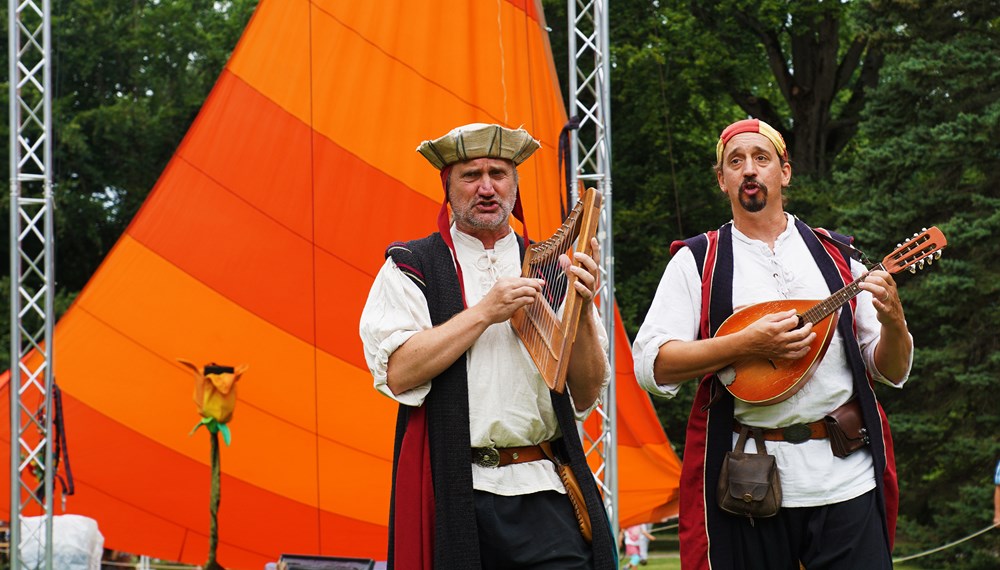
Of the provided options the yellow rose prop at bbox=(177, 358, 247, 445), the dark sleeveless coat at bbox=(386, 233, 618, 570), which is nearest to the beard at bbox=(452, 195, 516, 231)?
the dark sleeveless coat at bbox=(386, 233, 618, 570)

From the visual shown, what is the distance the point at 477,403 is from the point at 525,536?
0.96 feet

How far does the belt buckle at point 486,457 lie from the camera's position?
274cm

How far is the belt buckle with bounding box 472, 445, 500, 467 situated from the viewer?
108 inches

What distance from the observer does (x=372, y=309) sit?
284cm

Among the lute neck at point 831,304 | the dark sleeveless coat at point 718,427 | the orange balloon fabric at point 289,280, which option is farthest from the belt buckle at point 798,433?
the orange balloon fabric at point 289,280

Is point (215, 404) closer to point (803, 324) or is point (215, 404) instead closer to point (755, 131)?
point (755, 131)

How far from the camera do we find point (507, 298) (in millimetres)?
2639

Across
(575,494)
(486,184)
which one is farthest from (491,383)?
(486,184)

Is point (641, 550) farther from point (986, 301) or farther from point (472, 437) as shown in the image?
point (472, 437)

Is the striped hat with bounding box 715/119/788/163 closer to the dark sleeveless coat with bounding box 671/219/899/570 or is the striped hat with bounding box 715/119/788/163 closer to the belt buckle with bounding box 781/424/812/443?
the dark sleeveless coat with bounding box 671/219/899/570

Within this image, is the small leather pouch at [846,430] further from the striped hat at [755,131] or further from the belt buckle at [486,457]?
the belt buckle at [486,457]

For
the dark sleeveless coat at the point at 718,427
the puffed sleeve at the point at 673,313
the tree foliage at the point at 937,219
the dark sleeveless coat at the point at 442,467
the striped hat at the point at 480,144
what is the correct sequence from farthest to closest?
the tree foliage at the point at 937,219, the puffed sleeve at the point at 673,313, the dark sleeveless coat at the point at 718,427, the striped hat at the point at 480,144, the dark sleeveless coat at the point at 442,467

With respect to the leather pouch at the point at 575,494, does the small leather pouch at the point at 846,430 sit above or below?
above

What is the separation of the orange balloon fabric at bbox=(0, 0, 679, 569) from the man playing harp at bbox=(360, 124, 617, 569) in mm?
4184
